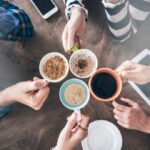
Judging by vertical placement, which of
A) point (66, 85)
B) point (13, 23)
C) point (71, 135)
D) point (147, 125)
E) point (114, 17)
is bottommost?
point (147, 125)

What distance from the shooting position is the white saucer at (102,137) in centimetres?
131

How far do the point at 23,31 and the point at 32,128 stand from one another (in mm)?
382

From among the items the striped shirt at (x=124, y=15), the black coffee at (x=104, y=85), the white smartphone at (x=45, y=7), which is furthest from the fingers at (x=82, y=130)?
the white smartphone at (x=45, y=7)

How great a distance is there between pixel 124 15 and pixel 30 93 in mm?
447

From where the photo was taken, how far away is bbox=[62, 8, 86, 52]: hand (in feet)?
4.06

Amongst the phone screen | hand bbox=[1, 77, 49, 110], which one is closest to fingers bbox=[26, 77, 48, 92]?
hand bbox=[1, 77, 49, 110]

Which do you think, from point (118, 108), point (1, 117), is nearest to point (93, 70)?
point (118, 108)

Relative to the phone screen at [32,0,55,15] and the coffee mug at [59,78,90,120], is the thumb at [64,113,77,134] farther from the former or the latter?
the phone screen at [32,0,55,15]

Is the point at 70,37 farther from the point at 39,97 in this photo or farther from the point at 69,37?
the point at 39,97

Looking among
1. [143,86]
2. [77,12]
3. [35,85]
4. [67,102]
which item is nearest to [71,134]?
[67,102]

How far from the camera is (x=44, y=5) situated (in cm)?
142

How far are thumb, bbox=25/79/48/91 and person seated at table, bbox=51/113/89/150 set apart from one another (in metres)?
0.15

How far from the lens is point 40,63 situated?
131cm

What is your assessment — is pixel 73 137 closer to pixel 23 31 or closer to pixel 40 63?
pixel 40 63
